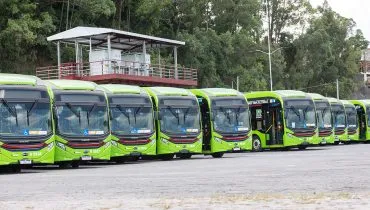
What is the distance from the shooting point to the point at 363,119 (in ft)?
168

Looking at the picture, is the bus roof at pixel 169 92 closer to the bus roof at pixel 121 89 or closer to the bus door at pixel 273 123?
the bus roof at pixel 121 89

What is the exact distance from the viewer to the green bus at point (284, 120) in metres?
37.2

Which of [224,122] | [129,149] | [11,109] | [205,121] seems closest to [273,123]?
[205,121]

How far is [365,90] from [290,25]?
1000 inches

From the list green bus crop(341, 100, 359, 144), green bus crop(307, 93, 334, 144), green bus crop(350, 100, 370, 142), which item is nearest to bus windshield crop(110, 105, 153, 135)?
green bus crop(307, 93, 334, 144)

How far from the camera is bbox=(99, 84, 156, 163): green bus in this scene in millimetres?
27500

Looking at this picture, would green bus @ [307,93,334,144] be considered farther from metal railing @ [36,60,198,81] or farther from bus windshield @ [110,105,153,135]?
bus windshield @ [110,105,153,135]

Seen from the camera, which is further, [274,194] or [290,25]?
[290,25]

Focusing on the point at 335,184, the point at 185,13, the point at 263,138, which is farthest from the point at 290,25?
the point at 335,184

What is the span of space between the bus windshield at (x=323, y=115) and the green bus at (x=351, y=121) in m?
7.35

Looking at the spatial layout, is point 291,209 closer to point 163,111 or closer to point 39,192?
point 39,192

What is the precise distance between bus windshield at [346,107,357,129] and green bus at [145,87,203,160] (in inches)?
848

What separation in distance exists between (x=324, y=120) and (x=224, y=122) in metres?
11.4

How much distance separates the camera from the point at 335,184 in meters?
12.3
